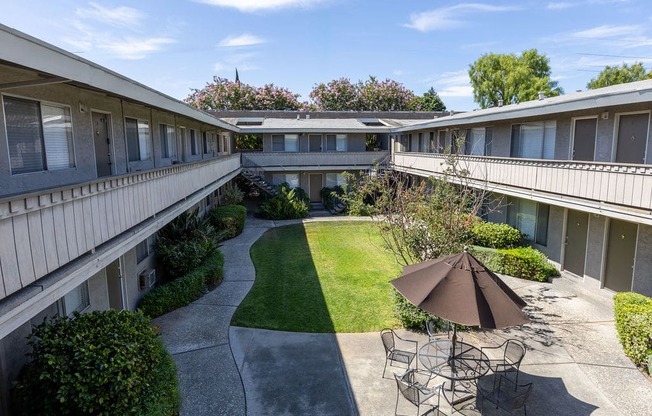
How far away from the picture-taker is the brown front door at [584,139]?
45.3 feet

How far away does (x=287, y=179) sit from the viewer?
31141 mm

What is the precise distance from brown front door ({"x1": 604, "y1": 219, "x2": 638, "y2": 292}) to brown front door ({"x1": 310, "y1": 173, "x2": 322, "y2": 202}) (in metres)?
21.6

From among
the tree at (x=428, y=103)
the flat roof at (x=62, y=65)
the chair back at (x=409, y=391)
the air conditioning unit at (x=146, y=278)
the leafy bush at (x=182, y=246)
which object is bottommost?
the chair back at (x=409, y=391)

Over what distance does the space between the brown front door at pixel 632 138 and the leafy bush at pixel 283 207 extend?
59.2 feet

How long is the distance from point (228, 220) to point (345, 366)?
44.3 feet

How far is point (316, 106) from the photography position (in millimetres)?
54719

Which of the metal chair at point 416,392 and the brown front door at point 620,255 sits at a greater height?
the brown front door at point 620,255

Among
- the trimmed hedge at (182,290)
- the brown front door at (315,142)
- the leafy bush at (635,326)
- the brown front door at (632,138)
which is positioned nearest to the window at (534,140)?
the brown front door at (632,138)

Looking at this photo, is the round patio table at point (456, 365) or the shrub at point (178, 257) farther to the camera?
the shrub at point (178, 257)

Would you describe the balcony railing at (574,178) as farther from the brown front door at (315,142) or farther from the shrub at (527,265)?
the brown front door at (315,142)

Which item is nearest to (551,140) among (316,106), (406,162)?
(406,162)

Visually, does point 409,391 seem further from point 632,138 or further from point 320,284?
point 632,138

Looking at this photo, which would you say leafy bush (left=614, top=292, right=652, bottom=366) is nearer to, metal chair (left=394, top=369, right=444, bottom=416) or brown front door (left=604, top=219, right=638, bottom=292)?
brown front door (left=604, top=219, right=638, bottom=292)

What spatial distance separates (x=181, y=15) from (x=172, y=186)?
8.08 metres
